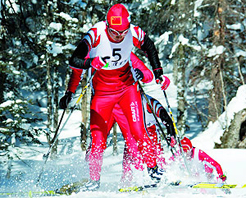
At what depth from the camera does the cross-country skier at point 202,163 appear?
4844mm

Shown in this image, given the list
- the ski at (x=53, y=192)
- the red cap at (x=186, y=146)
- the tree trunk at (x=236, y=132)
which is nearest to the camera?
the ski at (x=53, y=192)

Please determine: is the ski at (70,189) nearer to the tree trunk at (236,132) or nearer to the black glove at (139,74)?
the black glove at (139,74)

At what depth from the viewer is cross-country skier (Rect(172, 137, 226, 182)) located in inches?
191

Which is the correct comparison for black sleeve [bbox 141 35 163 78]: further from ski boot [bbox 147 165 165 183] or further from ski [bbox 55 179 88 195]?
ski [bbox 55 179 88 195]

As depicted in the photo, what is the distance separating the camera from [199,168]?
5059 millimetres

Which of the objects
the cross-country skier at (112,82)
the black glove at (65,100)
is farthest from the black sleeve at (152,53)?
the black glove at (65,100)

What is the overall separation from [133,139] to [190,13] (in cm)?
863

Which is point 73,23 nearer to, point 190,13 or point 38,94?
point 190,13

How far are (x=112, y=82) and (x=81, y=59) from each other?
0.65 m

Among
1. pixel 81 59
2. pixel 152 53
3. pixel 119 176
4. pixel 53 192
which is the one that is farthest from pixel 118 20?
pixel 119 176

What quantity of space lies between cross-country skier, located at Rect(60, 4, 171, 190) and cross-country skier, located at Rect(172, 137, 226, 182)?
0.55 metres

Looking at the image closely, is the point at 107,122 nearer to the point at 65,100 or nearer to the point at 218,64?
the point at 65,100

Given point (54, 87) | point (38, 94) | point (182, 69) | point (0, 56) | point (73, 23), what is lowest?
point (38, 94)

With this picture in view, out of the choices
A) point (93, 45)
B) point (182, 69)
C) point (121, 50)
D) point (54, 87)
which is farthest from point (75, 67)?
point (54, 87)
